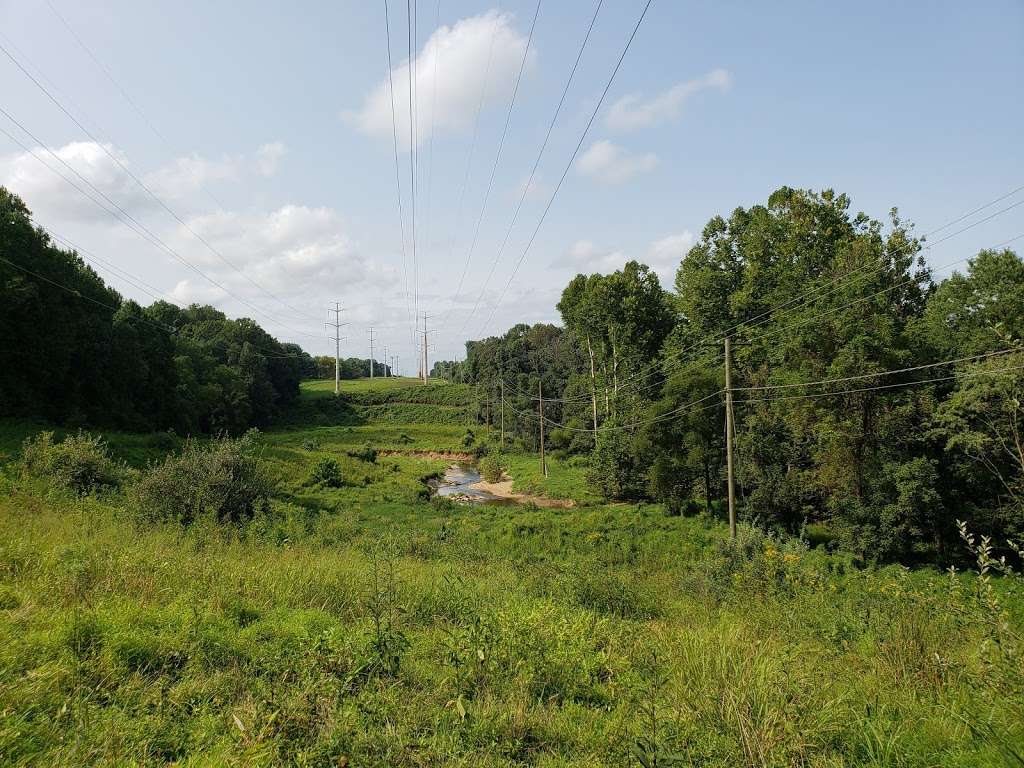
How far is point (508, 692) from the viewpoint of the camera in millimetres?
4461

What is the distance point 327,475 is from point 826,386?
95.8ft

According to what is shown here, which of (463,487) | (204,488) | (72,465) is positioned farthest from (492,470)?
(72,465)

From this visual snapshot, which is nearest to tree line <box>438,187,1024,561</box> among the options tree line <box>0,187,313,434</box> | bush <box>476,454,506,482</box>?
bush <box>476,454,506,482</box>

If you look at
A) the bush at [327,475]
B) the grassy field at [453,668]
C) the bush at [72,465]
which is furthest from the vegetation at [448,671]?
the bush at [327,475]

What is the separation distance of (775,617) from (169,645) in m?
7.70

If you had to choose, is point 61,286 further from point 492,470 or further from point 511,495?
point 492,470

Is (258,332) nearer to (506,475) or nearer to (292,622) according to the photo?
(506,475)

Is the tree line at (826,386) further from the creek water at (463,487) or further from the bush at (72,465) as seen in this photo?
the bush at (72,465)

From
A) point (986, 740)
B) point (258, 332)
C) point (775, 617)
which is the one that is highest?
point (258, 332)

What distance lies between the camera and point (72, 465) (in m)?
15.3

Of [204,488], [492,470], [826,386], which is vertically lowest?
[492,470]

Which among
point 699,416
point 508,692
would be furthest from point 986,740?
point 699,416

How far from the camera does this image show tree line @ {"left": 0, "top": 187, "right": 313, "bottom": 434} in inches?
1158

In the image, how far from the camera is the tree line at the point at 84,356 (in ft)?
96.5
